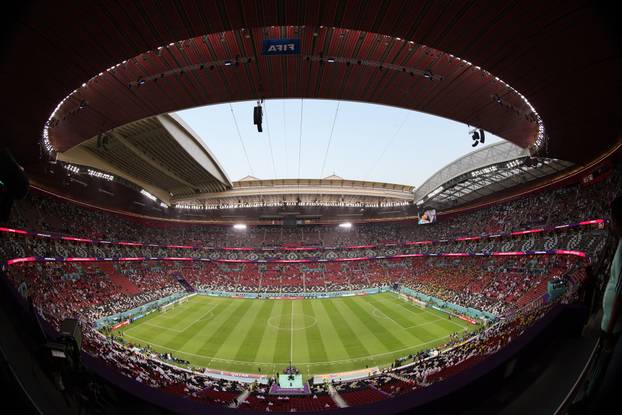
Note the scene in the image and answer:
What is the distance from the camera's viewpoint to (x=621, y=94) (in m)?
9.43

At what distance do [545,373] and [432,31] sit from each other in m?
9.05

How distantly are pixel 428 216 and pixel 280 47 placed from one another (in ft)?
124

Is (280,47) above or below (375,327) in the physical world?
above

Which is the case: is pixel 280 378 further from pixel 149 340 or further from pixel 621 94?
→ pixel 621 94

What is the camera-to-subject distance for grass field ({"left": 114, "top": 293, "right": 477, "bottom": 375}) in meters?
18.7

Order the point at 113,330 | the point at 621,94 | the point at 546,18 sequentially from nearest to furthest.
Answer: the point at 546,18
the point at 621,94
the point at 113,330

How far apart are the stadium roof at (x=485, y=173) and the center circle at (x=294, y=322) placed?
2298 cm

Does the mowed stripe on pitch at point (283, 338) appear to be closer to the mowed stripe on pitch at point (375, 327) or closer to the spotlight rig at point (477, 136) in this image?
the mowed stripe on pitch at point (375, 327)

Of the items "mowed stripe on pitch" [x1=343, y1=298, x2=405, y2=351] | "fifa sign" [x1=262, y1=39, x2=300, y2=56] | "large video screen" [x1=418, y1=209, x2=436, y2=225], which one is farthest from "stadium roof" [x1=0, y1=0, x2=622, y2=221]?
"large video screen" [x1=418, y1=209, x2=436, y2=225]

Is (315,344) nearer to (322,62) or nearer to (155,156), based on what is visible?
(322,62)

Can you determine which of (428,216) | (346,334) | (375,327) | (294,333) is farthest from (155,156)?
(428,216)

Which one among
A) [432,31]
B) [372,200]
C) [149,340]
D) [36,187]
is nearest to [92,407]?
[432,31]

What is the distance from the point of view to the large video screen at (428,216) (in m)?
40.4

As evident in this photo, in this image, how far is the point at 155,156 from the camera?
981 inches
